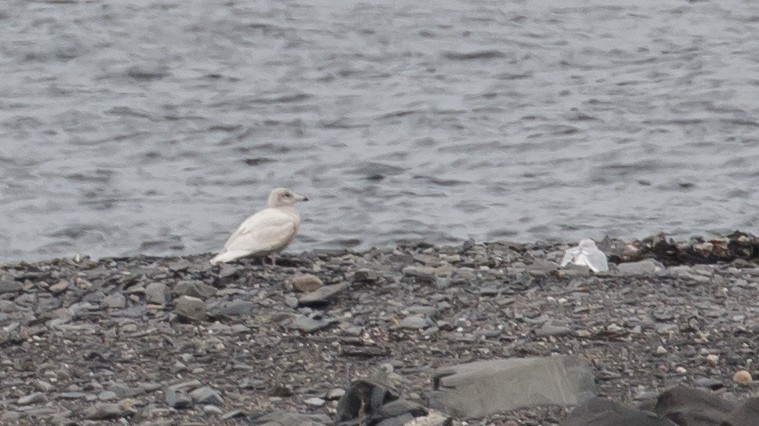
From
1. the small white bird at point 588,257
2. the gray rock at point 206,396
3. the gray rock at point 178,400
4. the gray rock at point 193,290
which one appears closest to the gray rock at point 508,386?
the gray rock at point 206,396

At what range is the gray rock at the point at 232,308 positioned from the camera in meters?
8.38

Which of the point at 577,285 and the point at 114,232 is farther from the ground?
the point at 577,285

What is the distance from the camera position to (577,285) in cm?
893

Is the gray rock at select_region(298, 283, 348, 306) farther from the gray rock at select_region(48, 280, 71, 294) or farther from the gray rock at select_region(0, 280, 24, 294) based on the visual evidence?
the gray rock at select_region(0, 280, 24, 294)

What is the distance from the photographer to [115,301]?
877cm

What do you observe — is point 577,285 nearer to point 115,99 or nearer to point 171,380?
point 171,380

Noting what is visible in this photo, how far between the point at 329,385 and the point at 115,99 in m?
11.8

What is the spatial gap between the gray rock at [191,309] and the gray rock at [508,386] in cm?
167

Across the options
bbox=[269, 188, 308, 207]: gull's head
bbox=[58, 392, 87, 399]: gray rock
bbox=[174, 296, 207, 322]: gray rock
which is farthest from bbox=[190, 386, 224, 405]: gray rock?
bbox=[269, 188, 308, 207]: gull's head

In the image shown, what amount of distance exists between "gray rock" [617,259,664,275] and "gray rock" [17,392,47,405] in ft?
11.6

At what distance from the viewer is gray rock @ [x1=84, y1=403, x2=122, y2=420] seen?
6.80 meters

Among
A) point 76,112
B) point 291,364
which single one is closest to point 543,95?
point 76,112

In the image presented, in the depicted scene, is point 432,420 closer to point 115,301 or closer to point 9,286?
point 115,301

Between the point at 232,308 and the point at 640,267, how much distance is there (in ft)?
8.00
